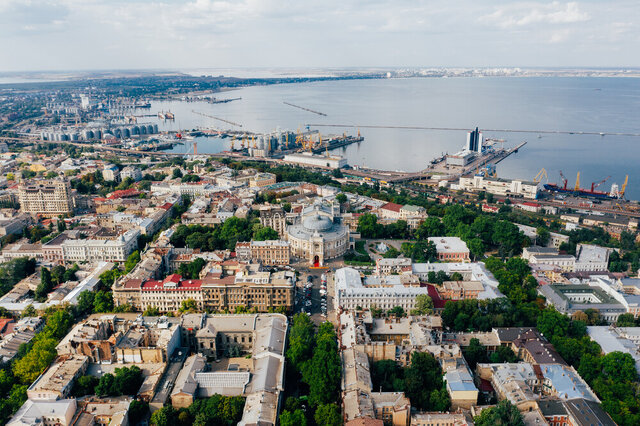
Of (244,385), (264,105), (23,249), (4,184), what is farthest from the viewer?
(264,105)

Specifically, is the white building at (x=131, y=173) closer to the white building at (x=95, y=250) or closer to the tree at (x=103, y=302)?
the white building at (x=95, y=250)

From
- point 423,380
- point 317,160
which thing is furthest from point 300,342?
point 317,160

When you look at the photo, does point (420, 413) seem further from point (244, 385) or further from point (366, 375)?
point (244, 385)

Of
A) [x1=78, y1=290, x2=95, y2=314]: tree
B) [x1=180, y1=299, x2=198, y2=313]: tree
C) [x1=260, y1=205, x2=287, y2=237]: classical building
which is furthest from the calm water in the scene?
[x1=78, y1=290, x2=95, y2=314]: tree

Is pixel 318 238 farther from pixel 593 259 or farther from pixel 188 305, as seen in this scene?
pixel 593 259

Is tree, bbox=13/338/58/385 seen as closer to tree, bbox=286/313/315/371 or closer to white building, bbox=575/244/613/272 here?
tree, bbox=286/313/315/371

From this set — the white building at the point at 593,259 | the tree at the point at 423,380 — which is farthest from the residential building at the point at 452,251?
the tree at the point at 423,380

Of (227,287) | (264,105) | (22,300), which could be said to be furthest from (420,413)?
(264,105)
